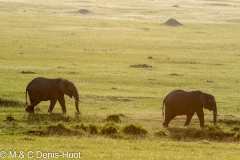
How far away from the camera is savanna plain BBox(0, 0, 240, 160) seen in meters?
16.0

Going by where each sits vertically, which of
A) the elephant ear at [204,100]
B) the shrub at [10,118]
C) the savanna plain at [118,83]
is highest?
the elephant ear at [204,100]

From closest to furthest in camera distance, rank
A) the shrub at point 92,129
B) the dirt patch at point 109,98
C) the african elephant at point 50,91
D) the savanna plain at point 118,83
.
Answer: the savanna plain at point 118,83
the shrub at point 92,129
the african elephant at point 50,91
the dirt patch at point 109,98

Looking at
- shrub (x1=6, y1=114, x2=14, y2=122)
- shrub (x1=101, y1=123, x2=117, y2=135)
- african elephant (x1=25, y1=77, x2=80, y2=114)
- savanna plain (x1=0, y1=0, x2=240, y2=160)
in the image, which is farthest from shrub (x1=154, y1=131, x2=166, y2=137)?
shrub (x1=6, y1=114, x2=14, y2=122)

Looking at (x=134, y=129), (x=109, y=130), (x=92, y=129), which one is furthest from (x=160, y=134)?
(x=92, y=129)

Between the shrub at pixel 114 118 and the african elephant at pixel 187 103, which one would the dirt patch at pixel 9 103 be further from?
the african elephant at pixel 187 103

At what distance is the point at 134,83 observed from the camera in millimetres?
30812

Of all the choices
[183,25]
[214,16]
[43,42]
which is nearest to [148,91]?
[43,42]

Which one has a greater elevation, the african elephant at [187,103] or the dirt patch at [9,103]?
the african elephant at [187,103]

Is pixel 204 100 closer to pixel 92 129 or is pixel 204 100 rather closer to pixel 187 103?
pixel 187 103

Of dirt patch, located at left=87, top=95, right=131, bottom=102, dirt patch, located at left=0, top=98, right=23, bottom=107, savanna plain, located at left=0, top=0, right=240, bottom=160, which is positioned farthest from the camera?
dirt patch, located at left=87, top=95, right=131, bottom=102

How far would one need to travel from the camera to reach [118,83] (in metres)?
30.6

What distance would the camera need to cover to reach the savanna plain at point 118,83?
1605 cm

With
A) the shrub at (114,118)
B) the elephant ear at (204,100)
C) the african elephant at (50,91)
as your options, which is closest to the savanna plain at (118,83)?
the shrub at (114,118)

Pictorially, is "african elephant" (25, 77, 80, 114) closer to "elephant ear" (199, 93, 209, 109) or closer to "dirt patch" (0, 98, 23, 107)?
"dirt patch" (0, 98, 23, 107)
